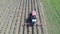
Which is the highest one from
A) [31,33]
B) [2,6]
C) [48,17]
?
[2,6]

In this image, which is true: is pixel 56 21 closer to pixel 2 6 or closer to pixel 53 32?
pixel 53 32

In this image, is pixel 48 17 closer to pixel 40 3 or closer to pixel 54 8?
pixel 54 8

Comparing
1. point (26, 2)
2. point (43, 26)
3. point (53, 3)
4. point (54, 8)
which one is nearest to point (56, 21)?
point (43, 26)

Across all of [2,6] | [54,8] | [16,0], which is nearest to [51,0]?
[54,8]

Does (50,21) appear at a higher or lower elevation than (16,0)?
lower

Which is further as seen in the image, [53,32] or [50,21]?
[50,21]

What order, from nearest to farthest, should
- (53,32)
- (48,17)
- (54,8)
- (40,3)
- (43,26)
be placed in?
1. (53,32)
2. (43,26)
3. (48,17)
4. (54,8)
5. (40,3)

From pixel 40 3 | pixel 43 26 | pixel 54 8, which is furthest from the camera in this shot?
pixel 40 3
